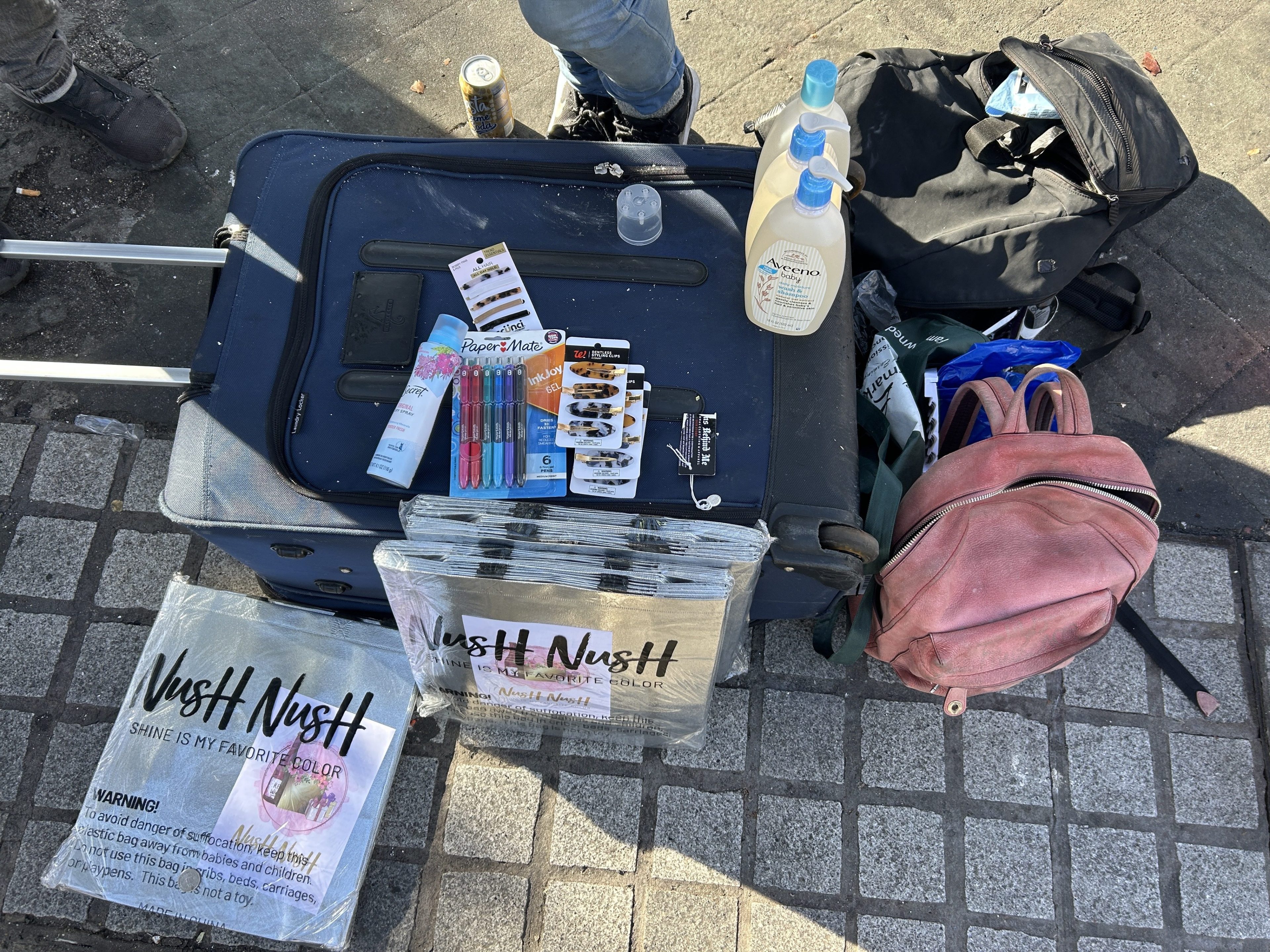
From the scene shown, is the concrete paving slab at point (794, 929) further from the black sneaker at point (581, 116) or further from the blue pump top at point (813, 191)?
the black sneaker at point (581, 116)

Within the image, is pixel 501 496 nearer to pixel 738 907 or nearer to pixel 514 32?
Result: pixel 738 907

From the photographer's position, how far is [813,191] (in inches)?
56.7

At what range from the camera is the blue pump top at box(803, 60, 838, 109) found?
59.9 inches

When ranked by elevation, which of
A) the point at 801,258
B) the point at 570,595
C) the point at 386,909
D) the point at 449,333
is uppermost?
the point at 801,258

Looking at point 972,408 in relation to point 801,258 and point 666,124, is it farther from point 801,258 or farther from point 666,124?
point 666,124

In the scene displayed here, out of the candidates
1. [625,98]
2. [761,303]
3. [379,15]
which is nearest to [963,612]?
[761,303]

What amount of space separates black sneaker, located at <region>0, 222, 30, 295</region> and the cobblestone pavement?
2.85 feet

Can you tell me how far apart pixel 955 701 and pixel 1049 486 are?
0.53m

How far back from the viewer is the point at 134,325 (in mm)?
Result: 2387

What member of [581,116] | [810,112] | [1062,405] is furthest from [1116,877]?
[581,116]

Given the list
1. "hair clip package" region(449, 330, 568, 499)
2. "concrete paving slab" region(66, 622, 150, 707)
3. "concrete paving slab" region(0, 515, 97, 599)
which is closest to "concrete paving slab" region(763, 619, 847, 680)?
"hair clip package" region(449, 330, 568, 499)

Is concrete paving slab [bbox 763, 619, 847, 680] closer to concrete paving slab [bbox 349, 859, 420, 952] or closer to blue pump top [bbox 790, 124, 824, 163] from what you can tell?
concrete paving slab [bbox 349, 859, 420, 952]

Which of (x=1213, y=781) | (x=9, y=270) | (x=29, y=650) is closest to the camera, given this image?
(x=1213, y=781)

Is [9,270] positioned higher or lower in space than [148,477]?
higher
